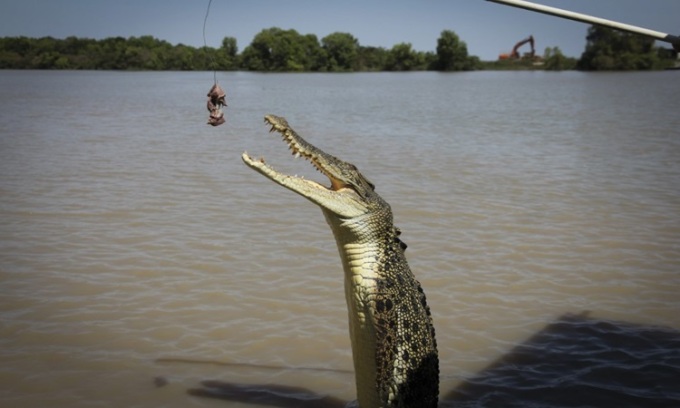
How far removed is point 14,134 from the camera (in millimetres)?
18750

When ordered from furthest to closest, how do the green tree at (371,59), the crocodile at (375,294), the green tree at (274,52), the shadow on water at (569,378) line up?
the green tree at (371,59) < the green tree at (274,52) < the shadow on water at (569,378) < the crocodile at (375,294)

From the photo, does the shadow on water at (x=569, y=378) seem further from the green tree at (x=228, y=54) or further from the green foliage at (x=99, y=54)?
the green tree at (x=228, y=54)

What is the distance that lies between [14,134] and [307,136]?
739cm

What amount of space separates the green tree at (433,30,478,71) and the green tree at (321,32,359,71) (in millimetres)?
15587

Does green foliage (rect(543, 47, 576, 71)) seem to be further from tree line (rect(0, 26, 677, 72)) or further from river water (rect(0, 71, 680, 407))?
river water (rect(0, 71, 680, 407))

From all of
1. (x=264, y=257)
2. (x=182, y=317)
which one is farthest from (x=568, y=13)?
(x=264, y=257)

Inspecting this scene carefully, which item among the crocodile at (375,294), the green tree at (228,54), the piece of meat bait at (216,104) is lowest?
the crocodile at (375,294)

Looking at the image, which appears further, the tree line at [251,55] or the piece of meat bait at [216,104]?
the tree line at [251,55]

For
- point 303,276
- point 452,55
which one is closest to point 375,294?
point 303,276

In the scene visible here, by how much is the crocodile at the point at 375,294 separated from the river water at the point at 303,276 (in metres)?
1.03

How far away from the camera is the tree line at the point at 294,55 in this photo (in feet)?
318

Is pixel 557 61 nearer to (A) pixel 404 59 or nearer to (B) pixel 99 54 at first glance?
(A) pixel 404 59

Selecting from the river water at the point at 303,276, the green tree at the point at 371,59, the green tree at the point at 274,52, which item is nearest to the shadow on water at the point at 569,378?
the river water at the point at 303,276

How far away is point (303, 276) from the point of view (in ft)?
24.1
